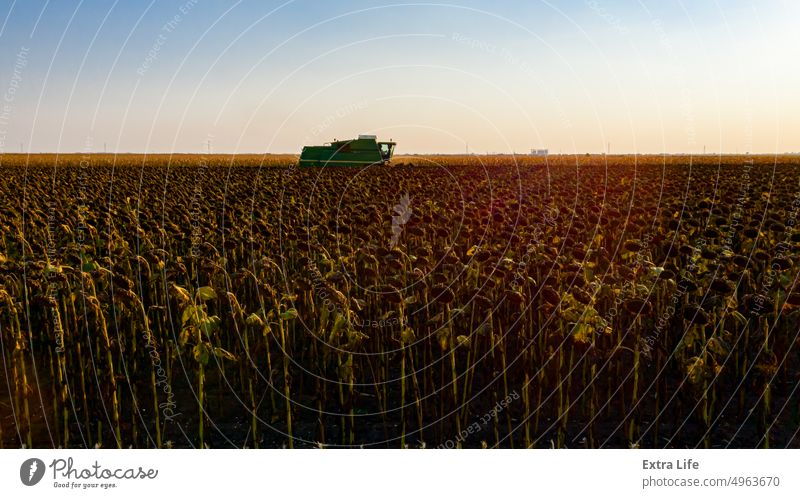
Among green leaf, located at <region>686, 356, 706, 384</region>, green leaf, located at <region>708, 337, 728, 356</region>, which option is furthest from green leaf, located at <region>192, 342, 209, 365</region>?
green leaf, located at <region>708, 337, 728, 356</region>

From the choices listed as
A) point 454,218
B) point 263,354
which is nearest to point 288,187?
point 454,218

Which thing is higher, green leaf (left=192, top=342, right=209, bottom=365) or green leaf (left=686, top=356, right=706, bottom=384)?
green leaf (left=192, top=342, right=209, bottom=365)

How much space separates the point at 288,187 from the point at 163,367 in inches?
846

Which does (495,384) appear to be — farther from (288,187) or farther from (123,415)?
(288,187)

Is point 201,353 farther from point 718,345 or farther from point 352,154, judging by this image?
point 352,154

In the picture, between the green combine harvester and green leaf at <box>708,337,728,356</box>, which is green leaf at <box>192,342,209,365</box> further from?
the green combine harvester

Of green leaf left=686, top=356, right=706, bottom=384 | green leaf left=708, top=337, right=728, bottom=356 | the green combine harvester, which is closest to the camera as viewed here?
green leaf left=686, top=356, right=706, bottom=384

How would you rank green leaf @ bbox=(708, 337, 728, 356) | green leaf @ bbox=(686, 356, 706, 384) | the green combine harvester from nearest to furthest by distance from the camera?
1. green leaf @ bbox=(686, 356, 706, 384)
2. green leaf @ bbox=(708, 337, 728, 356)
3. the green combine harvester

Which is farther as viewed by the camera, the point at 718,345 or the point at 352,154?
the point at 352,154

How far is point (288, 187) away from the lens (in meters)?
30.2

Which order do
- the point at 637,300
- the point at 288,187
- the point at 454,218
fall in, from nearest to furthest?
the point at 637,300 < the point at 454,218 < the point at 288,187

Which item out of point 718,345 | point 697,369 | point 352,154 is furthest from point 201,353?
point 352,154
